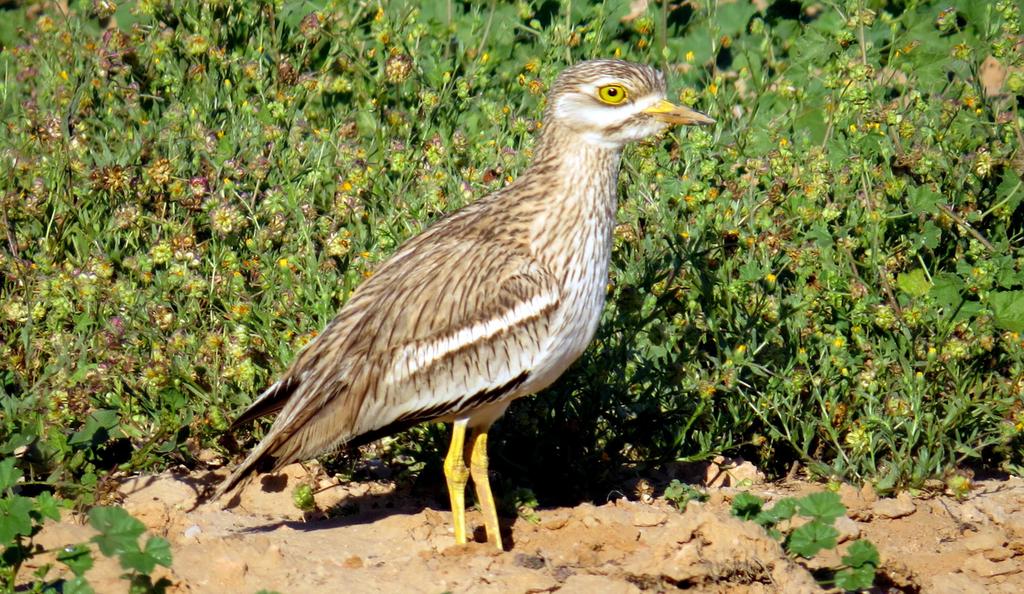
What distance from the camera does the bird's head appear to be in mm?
5414

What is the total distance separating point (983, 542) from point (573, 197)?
2.03 meters

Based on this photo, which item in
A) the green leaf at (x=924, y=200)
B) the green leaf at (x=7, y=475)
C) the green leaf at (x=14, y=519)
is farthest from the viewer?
the green leaf at (x=924, y=200)

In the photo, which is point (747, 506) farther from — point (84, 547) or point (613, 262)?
point (84, 547)

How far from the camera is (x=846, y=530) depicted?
17.8ft

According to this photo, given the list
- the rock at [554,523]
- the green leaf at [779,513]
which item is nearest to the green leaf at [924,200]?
the green leaf at [779,513]

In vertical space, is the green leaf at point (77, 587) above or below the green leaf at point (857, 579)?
above

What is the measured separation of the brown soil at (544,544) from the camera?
4.88m

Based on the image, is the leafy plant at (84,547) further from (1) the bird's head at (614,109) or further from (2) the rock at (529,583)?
(1) the bird's head at (614,109)

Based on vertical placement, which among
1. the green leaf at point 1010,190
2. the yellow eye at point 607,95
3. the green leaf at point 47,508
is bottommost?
the green leaf at point 47,508

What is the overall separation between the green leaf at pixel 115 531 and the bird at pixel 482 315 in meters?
0.84

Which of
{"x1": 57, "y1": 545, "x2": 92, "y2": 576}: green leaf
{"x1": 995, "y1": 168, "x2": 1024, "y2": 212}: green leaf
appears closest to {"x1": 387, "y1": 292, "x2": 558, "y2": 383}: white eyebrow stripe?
{"x1": 57, "y1": 545, "x2": 92, "y2": 576}: green leaf

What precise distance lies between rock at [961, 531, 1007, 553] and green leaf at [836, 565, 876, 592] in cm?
82

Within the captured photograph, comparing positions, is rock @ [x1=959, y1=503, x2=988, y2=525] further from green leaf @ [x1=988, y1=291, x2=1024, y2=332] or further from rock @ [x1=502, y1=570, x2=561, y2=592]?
rock @ [x1=502, y1=570, x2=561, y2=592]

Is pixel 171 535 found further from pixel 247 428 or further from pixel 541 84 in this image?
pixel 541 84
